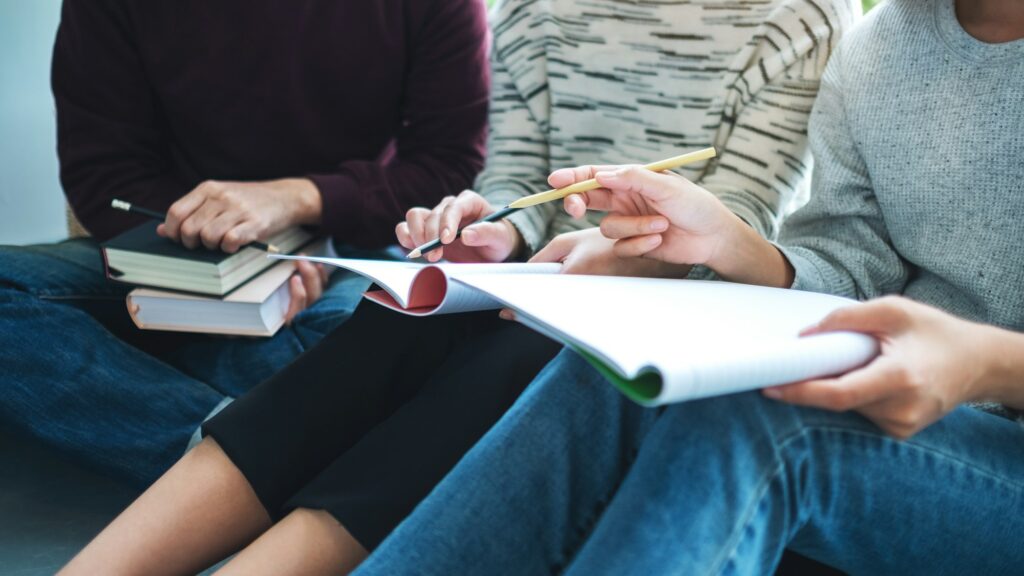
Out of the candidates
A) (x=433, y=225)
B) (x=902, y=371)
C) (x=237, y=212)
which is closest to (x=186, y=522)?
(x=433, y=225)

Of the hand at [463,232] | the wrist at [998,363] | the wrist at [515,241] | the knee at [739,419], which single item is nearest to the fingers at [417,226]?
the hand at [463,232]

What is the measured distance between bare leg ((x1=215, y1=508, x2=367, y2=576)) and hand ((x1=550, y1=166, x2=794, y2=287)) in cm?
34

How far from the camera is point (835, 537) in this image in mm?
609

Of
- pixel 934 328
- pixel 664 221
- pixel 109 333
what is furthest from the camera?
pixel 109 333

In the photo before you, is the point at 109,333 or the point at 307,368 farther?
the point at 109,333

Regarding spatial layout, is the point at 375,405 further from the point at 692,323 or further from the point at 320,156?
the point at 320,156

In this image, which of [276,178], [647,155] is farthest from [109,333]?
[647,155]

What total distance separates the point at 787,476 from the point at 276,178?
1.01 m

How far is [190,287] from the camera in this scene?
3.44 ft

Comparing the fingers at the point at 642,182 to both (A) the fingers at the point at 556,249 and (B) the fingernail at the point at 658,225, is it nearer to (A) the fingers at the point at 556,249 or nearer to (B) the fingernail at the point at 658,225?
(B) the fingernail at the point at 658,225

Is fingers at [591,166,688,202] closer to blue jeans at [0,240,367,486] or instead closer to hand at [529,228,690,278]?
hand at [529,228,690,278]

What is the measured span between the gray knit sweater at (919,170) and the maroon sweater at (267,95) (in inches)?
23.2

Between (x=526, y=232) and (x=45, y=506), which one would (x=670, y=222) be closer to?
(x=526, y=232)

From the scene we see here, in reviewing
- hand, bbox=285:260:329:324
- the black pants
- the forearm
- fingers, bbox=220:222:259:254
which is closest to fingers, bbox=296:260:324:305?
hand, bbox=285:260:329:324
